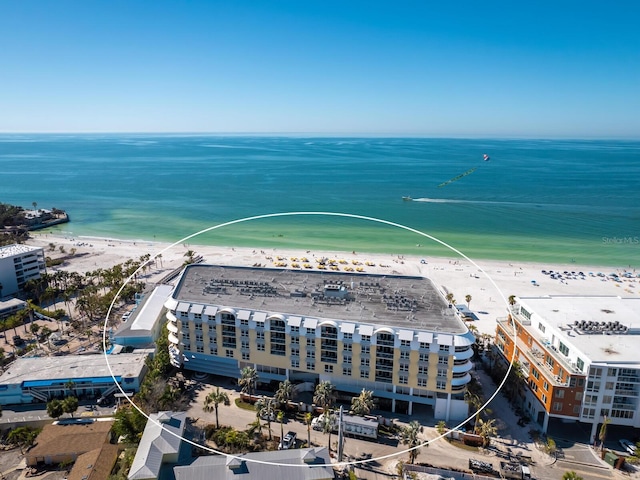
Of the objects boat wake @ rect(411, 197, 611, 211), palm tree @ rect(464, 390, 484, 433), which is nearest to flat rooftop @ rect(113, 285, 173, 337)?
palm tree @ rect(464, 390, 484, 433)

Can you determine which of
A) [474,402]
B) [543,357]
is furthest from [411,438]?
[543,357]

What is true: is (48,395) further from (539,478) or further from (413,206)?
(413,206)

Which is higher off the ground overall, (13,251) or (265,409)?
(13,251)

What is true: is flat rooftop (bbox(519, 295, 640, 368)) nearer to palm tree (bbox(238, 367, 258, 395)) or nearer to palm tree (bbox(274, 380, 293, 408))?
palm tree (bbox(274, 380, 293, 408))

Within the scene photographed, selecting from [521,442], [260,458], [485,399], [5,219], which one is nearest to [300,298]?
[260,458]

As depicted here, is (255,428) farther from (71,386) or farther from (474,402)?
(71,386)

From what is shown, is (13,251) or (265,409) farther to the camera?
(13,251)
